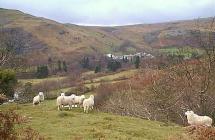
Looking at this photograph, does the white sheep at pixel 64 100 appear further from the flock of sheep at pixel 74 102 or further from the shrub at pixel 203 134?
the shrub at pixel 203 134

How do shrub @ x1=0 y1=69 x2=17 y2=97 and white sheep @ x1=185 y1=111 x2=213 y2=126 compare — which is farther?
shrub @ x1=0 y1=69 x2=17 y2=97

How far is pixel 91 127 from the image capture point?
75.6ft

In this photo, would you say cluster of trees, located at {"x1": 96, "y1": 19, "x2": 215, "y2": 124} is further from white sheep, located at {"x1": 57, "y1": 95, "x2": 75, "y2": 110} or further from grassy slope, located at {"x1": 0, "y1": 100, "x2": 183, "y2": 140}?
white sheep, located at {"x1": 57, "y1": 95, "x2": 75, "y2": 110}

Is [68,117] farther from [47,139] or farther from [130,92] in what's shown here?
[130,92]

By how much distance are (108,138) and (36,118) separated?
316 inches

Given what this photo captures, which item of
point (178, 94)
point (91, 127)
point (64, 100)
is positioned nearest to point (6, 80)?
point (64, 100)

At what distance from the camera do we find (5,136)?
13.4 m

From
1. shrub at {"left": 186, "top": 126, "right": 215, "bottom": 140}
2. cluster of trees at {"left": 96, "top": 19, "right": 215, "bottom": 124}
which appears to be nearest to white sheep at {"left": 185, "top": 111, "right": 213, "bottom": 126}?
cluster of trees at {"left": 96, "top": 19, "right": 215, "bottom": 124}

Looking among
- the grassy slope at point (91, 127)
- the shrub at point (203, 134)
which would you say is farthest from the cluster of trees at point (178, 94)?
the shrub at point (203, 134)

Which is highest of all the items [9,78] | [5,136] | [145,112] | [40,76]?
[5,136]

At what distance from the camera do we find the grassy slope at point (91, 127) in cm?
2123

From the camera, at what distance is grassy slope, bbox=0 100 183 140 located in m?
21.2

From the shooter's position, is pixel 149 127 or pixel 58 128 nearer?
pixel 58 128

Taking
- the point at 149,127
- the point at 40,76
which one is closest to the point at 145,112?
the point at 149,127
